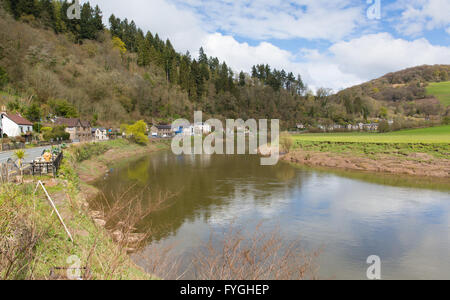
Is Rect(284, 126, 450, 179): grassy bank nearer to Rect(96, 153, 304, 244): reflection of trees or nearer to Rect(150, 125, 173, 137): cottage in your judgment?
Rect(96, 153, 304, 244): reflection of trees

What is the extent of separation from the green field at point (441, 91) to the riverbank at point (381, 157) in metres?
87.5

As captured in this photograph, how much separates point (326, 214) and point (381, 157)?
867 inches

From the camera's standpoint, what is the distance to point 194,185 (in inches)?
1054

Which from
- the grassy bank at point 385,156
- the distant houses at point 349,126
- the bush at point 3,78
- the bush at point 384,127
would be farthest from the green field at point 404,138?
the bush at point 3,78

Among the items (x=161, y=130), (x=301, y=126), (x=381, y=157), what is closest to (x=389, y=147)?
(x=381, y=157)

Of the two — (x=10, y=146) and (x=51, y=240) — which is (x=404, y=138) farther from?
(x=10, y=146)

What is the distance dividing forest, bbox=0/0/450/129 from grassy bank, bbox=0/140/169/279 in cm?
4382

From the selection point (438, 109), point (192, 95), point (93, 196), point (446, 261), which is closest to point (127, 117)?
point (192, 95)

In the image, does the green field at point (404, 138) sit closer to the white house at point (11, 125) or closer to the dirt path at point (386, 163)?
the dirt path at point (386, 163)

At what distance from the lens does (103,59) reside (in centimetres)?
8738

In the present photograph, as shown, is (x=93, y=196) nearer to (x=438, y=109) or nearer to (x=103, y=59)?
(x=103, y=59)

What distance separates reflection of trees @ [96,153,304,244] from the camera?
17.8 m

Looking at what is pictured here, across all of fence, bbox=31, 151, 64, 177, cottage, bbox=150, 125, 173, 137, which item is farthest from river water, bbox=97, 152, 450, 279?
cottage, bbox=150, 125, 173, 137

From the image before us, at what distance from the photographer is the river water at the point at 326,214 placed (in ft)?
41.7
